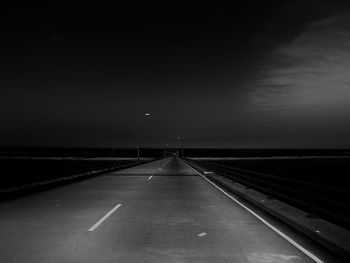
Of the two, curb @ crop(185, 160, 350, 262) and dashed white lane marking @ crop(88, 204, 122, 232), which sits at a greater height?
curb @ crop(185, 160, 350, 262)

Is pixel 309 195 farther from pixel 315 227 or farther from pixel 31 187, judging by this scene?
pixel 31 187

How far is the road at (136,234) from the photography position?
6.54 meters

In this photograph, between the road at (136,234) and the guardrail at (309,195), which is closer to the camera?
the road at (136,234)

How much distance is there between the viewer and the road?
6539 millimetres

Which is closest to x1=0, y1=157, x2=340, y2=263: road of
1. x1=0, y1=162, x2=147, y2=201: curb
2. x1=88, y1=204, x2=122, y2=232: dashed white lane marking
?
x1=88, y1=204, x2=122, y2=232: dashed white lane marking

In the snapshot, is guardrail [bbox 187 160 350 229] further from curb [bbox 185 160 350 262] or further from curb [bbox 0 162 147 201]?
curb [bbox 0 162 147 201]

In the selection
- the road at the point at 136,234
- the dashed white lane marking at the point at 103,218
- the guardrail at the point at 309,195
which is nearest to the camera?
the road at the point at 136,234

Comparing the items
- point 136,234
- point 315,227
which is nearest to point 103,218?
point 136,234

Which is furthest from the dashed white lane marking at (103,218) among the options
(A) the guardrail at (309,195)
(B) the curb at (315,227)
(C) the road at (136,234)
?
(A) the guardrail at (309,195)

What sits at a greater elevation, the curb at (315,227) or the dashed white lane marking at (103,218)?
the curb at (315,227)

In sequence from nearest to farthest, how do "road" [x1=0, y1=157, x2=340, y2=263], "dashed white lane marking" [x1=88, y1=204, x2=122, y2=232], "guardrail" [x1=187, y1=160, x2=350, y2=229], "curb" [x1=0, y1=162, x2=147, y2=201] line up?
"road" [x1=0, y1=157, x2=340, y2=263]
"guardrail" [x1=187, y1=160, x2=350, y2=229]
"dashed white lane marking" [x1=88, y1=204, x2=122, y2=232]
"curb" [x1=0, y1=162, x2=147, y2=201]

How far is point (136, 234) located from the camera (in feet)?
27.4

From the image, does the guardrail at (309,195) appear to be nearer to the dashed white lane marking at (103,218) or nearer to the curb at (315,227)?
the curb at (315,227)

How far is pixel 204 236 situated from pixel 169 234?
2.67 feet
